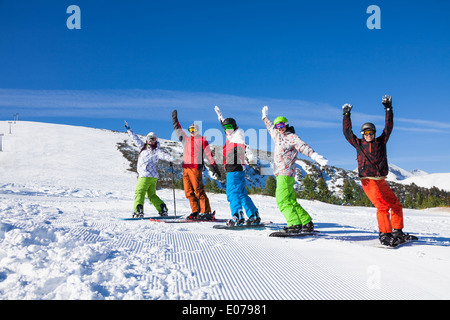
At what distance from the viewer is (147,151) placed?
9.04 m

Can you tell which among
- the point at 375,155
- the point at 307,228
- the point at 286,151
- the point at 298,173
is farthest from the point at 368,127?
the point at 298,173

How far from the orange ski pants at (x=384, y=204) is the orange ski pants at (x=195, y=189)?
415cm

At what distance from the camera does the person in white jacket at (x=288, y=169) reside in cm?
546

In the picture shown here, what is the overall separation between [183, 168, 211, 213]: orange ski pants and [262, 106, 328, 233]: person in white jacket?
9.24ft

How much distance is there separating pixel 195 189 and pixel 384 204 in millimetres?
4485

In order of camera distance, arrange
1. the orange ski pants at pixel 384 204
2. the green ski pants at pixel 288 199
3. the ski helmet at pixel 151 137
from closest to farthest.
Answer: the orange ski pants at pixel 384 204, the green ski pants at pixel 288 199, the ski helmet at pixel 151 137

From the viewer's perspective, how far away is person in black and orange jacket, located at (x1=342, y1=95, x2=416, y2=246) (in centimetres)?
496

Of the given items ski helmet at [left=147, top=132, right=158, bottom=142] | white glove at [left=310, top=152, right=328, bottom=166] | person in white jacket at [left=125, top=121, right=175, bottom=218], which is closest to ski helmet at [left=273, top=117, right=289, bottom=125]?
white glove at [left=310, top=152, right=328, bottom=166]

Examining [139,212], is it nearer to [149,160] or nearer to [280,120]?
[149,160]

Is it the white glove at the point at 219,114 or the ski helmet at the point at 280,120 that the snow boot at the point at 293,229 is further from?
the white glove at the point at 219,114

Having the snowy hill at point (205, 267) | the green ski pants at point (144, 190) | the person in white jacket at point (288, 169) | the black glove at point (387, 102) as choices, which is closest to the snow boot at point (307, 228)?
the person in white jacket at point (288, 169)

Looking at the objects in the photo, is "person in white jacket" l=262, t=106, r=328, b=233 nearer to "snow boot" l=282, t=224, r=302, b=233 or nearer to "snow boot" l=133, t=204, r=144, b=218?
"snow boot" l=282, t=224, r=302, b=233

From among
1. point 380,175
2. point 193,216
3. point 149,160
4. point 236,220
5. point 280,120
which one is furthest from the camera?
point 149,160

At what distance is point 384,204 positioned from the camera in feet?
16.3
